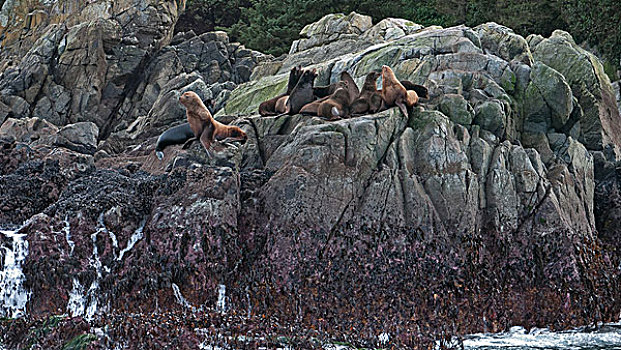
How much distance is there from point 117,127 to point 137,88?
8.79ft

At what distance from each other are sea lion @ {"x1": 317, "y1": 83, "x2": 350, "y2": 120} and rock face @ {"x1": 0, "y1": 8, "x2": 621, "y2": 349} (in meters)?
0.54

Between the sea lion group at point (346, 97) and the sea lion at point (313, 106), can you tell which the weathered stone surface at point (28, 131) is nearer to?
the sea lion group at point (346, 97)

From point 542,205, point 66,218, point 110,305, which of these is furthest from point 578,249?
point 66,218

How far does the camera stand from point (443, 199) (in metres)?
11.4

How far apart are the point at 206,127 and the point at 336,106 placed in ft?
7.64

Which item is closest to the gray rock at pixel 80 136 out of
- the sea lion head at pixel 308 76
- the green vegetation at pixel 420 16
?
the sea lion head at pixel 308 76

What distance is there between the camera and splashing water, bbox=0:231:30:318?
1024 centimetres

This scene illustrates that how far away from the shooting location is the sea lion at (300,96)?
14102mm

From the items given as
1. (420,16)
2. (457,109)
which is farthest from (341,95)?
(420,16)

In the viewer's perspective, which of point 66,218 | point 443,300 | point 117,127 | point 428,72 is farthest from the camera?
point 117,127

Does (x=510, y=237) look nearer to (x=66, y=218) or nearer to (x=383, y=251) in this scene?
(x=383, y=251)

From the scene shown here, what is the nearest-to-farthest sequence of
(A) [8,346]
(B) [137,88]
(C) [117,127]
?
(A) [8,346], (C) [117,127], (B) [137,88]

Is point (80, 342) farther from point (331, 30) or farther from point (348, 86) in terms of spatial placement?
point (331, 30)

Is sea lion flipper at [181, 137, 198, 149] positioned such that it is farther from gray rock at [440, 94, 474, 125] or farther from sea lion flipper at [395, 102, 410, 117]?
gray rock at [440, 94, 474, 125]
